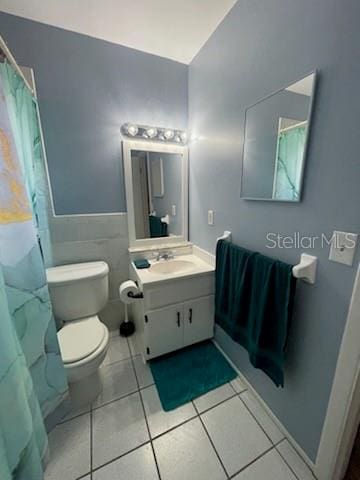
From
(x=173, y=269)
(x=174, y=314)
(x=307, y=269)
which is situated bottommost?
(x=174, y=314)

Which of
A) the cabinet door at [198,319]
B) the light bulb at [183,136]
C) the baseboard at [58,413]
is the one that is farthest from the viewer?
the light bulb at [183,136]

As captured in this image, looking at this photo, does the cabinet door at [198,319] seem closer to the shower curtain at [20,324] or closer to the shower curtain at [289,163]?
the shower curtain at [20,324]

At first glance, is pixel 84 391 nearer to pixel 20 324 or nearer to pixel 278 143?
pixel 20 324

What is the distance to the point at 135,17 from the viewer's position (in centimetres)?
130

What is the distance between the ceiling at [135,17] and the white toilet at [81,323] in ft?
5.64

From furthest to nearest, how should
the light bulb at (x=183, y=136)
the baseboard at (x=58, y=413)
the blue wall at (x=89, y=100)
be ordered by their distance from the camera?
the light bulb at (x=183, y=136) < the blue wall at (x=89, y=100) < the baseboard at (x=58, y=413)

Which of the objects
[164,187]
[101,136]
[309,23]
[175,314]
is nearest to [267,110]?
[309,23]

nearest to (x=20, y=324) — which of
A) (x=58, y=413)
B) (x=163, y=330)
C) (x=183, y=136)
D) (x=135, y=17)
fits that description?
(x=58, y=413)

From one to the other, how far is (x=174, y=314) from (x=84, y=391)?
751 mm

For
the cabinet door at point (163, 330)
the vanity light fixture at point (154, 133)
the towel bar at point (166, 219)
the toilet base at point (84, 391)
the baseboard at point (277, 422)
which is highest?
the vanity light fixture at point (154, 133)

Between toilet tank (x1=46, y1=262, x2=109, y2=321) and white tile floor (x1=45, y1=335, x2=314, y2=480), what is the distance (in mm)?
587

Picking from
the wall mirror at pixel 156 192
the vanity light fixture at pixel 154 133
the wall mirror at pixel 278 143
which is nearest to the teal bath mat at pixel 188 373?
the wall mirror at pixel 156 192

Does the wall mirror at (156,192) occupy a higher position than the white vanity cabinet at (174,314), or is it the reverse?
the wall mirror at (156,192)

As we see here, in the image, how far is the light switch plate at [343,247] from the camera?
0.74 metres
